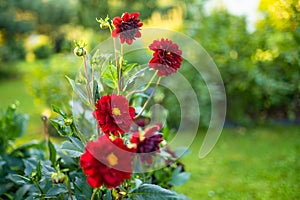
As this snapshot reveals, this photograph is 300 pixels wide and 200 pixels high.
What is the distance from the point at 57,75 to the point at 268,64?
202 cm

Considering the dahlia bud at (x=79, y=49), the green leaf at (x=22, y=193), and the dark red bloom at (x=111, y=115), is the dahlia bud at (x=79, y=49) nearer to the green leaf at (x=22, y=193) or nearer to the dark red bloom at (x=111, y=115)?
the dark red bloom at (x=111, y=115)

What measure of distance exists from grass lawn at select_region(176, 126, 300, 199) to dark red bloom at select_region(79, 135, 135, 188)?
145 cm

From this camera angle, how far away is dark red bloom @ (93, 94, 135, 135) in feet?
3.05

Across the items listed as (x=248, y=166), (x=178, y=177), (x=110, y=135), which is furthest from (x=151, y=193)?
(x=248, y=166)

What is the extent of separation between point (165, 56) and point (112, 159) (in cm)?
34

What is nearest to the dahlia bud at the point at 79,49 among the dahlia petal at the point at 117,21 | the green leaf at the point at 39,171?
the dahlia petal at the point at 117,21

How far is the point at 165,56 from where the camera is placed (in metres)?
1.03

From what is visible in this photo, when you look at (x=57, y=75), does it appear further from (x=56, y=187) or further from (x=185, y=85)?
(x=56, y=187)

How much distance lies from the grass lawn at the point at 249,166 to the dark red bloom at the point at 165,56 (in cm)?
135

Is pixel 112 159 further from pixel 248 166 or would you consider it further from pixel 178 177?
pixel 248 166

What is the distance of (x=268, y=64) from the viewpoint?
10.9ft

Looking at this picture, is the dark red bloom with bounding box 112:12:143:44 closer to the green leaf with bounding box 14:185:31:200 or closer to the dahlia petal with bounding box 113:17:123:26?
the dahlia petal with bounding box 113:17:123:26

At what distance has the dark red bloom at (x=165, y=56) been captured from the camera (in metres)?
1.03

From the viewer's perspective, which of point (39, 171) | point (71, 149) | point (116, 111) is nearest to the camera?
point (116, 111)
